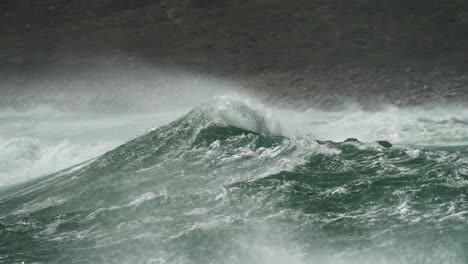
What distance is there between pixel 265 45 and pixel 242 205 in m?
16.0

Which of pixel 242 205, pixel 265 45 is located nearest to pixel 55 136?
pixel 265 45

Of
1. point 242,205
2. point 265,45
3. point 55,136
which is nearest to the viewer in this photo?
point 242,205

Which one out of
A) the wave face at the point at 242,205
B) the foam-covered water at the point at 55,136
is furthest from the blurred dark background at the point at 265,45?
the wave face at the point at 242,205

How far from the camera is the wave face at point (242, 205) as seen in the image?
7.69 m

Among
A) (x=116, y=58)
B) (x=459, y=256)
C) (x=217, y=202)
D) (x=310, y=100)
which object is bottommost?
(x=459, y=256)

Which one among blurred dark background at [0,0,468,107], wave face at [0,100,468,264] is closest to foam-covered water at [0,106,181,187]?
blurred dark background at [0,0,468,107]

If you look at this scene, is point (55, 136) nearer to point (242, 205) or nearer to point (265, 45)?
point (265, 45)

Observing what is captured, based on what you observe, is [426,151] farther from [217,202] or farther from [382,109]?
[382,109]

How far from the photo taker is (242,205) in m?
9.02

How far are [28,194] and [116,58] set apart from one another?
Answer: 14410mm

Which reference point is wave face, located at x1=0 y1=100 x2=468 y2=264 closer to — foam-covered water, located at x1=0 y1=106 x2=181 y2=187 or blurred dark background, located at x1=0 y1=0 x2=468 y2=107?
foam-covered water, located at x1=0 y1=106 x2=181 y2=187

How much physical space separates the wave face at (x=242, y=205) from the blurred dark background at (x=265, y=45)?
8302mm

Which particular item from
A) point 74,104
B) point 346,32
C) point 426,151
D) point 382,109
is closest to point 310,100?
point 382,109

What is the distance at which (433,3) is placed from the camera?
83.7ft
